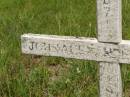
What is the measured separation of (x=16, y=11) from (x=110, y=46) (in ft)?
9.37

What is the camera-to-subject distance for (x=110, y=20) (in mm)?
3166

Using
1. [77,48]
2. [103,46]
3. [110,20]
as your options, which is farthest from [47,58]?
[110,20]

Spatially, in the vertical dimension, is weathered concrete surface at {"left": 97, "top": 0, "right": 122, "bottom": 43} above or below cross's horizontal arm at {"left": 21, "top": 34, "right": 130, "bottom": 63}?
above

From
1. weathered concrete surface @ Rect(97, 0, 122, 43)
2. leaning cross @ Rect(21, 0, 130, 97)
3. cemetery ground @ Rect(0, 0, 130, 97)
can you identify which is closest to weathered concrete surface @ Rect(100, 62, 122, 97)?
leaning cross @ Rect(21, 0, 130, 97)

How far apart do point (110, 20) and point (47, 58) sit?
1.85 m

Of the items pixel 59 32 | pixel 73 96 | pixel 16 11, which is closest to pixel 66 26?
pixel 59 32

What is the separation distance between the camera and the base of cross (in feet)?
10.6

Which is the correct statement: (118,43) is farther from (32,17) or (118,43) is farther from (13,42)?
(32,17)

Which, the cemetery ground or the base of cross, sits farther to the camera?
the cemetery ground

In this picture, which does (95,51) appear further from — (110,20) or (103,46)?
(110,20)

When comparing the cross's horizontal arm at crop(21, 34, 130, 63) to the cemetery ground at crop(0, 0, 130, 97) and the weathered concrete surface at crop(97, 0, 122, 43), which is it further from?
the cemetery ground at crop(0, 0, 130, 97)

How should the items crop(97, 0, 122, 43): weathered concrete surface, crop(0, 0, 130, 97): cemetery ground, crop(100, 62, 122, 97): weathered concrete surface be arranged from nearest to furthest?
crop(97, 0, 122, 43): weathered concrete surface
crop(100, 62, 122, 97): weathered concrete surface
crop(0, 0, 130, 97): cemetery ground

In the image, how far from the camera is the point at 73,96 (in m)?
4.14

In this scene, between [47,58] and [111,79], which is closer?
[111,79]
